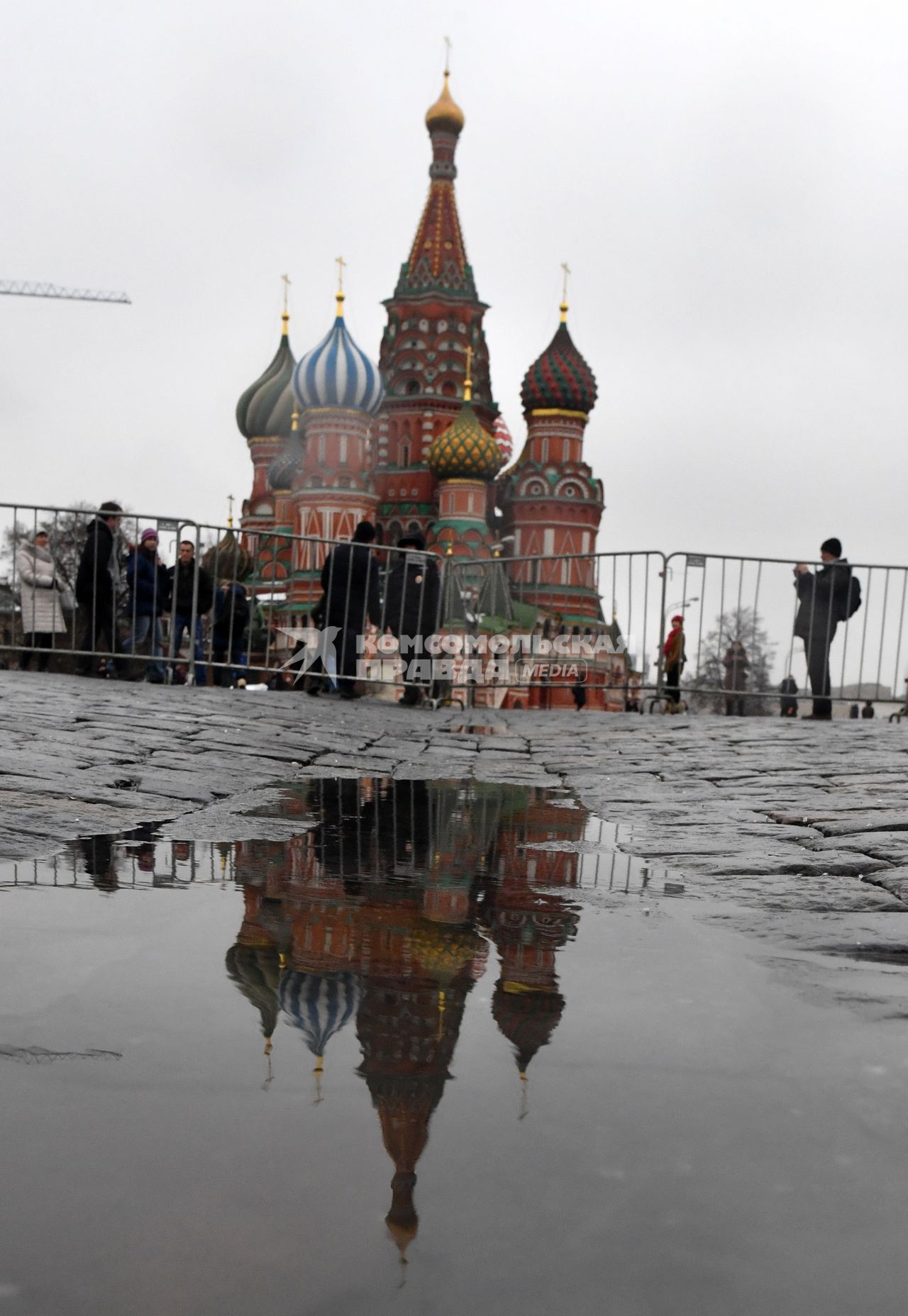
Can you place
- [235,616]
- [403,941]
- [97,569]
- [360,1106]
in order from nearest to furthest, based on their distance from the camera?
[360,1106]
[403,941]
[97,569]
[235,616]

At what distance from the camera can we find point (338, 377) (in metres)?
53.4

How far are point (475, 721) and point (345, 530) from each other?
132ft

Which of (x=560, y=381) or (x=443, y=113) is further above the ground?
(x=443, y=113)

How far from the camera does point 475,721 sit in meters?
11.7

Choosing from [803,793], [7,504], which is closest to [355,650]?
[7,504]

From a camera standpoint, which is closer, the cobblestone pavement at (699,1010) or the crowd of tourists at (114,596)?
the cobblestone pavement at (699,1010)

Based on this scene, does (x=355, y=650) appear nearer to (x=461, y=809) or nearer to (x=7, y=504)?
(x=7, y=504)

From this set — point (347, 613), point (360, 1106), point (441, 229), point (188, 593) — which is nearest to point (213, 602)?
point (188, 593)

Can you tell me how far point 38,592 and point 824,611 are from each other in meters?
7.45

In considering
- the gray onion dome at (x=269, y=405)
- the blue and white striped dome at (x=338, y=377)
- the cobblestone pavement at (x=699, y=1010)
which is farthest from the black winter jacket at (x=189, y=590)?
the gray onion dome at (x=269, y=405)

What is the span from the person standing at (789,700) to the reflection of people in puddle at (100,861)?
10814 millimetres

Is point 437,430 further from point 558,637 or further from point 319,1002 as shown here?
point 319,1002

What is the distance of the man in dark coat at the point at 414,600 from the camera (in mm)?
13109

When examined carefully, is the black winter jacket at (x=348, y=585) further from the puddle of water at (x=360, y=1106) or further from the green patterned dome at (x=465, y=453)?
the green patterned dome at (x=465, y=453)
